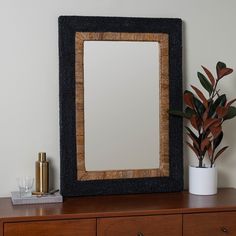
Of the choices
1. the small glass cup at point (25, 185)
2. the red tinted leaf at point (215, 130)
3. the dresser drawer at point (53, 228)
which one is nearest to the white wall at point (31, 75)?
the small glass cup at point (25, 185)

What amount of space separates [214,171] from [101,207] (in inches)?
23.8

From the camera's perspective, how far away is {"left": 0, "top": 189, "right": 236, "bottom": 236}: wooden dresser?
2.00 metres

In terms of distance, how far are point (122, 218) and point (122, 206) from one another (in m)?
0.10

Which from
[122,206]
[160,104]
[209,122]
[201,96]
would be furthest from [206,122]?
[122,206]

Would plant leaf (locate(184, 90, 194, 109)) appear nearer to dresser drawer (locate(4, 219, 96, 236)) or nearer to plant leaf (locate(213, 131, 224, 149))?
plant leaf (locate(213, 131, 224, 149))

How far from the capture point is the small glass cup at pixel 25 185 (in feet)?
7.47

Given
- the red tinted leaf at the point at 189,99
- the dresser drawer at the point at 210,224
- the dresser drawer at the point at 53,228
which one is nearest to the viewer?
the dresser drawer at the point at 53,228

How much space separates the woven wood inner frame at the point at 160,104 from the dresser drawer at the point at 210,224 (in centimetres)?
37

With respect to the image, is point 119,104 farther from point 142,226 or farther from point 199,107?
point 142,226

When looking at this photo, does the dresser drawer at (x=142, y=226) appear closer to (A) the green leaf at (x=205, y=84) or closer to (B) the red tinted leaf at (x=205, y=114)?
(B) the red tinted leaf at (x=205, y=114)

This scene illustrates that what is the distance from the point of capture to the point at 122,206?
2.16 meters

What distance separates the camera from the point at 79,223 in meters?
2.03

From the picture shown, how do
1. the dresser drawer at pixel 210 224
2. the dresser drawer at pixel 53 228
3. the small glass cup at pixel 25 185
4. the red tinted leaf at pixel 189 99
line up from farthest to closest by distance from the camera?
the red tinted leaf at pixel 189 99 < the small glass cup at pixel 25 185 < the dresser drawer at pixel 210 224 < the dresser drawer at pixel 53 228

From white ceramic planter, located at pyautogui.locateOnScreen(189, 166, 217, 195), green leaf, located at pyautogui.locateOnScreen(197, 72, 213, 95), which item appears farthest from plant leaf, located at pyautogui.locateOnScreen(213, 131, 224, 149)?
green leaf, located at pyautogui.locateOnScreen(197, 72, 213, 95)
